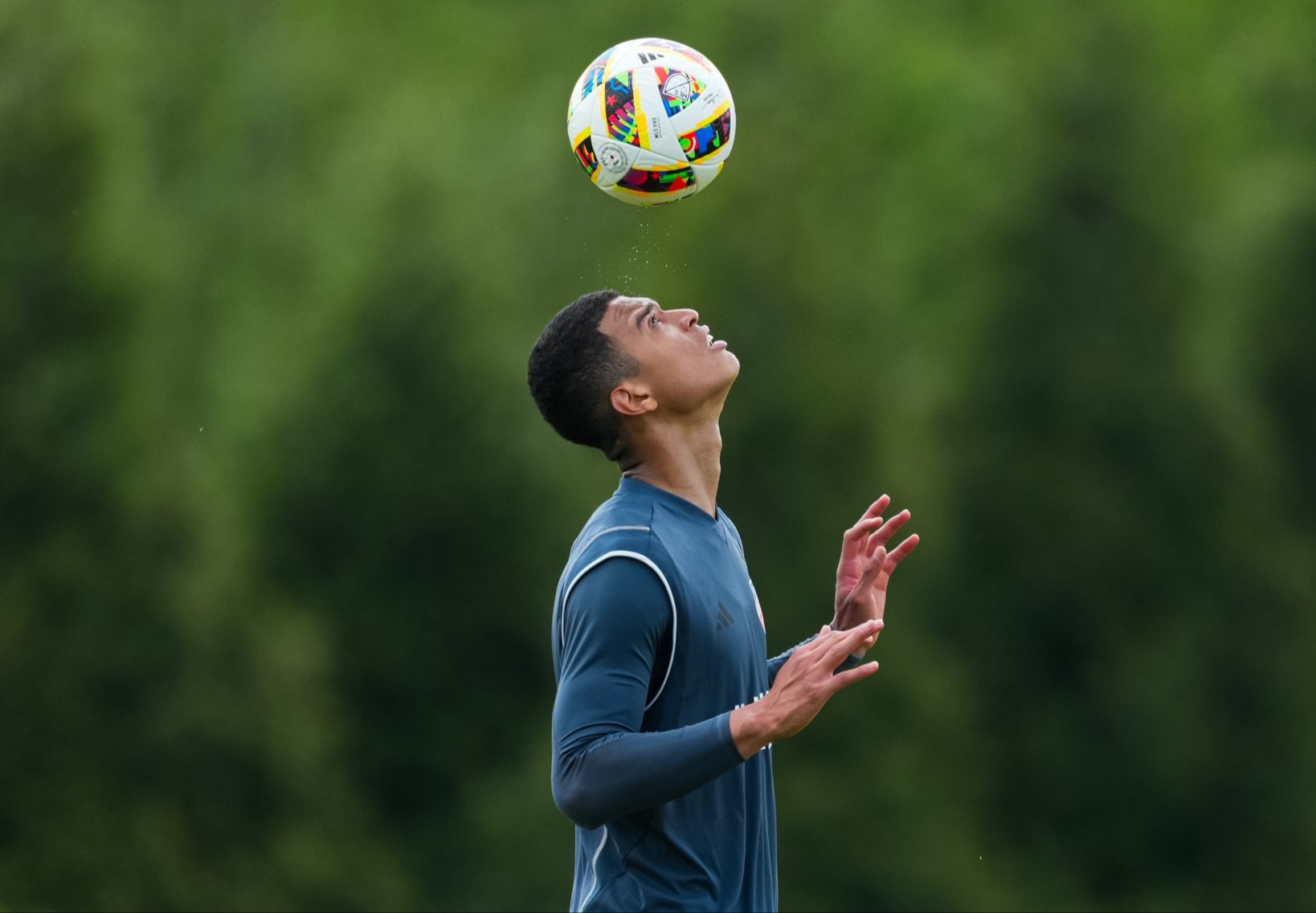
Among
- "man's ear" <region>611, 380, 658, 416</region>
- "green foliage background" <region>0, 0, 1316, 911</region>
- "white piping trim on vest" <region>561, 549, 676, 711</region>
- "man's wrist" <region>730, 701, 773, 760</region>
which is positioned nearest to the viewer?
"man's wrist" <region>730, 701, 773, 760</region>

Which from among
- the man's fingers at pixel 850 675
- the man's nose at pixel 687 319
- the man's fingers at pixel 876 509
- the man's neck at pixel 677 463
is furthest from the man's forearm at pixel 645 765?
the man's nose at pixel 687 319

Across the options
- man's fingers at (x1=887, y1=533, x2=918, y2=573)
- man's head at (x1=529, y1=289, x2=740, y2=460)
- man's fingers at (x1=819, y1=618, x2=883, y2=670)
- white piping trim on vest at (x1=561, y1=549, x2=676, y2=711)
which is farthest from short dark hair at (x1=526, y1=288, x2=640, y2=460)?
man's fingers at (x1=819, y1=618, x2=883, y2=670)

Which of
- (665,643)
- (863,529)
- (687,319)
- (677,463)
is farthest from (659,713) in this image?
(687,319)

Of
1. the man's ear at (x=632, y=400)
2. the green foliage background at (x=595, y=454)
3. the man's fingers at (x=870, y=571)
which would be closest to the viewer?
the man's ear at (x=632, y=400)

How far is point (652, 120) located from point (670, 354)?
72 centimetres

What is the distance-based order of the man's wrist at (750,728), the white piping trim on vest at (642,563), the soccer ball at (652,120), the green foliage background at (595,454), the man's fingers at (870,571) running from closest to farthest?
the man's wrist at (750,728), the white piping trim on vest at (642,563), the man's fingers at (870,571), the soccer ball at (652,120), the green foliage background at (595,454)

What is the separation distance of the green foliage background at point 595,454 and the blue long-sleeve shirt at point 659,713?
2.40 meters

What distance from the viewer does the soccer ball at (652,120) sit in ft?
10.4

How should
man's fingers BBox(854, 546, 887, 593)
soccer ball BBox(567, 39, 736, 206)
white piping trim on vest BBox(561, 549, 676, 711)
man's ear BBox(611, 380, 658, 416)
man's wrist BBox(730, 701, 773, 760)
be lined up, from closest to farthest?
1. man's wrist BBox(730, 701, 773, 760)
2. white piping trim on vest BBox(561, 549, 676, 711)
3. man's ear BBox(611, 380, 658, 416)
4. man's fingers BBox(854, 546, 887, 593)
5. soccer ball BBox(567, 39, 736, 206)

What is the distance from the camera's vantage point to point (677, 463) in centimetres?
262

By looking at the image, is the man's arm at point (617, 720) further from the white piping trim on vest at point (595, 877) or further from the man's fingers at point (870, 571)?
the man's fingers at point (870, 571)

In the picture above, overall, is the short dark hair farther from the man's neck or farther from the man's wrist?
the man's wrist

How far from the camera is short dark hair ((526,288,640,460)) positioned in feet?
8.60

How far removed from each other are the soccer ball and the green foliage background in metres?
1.68
